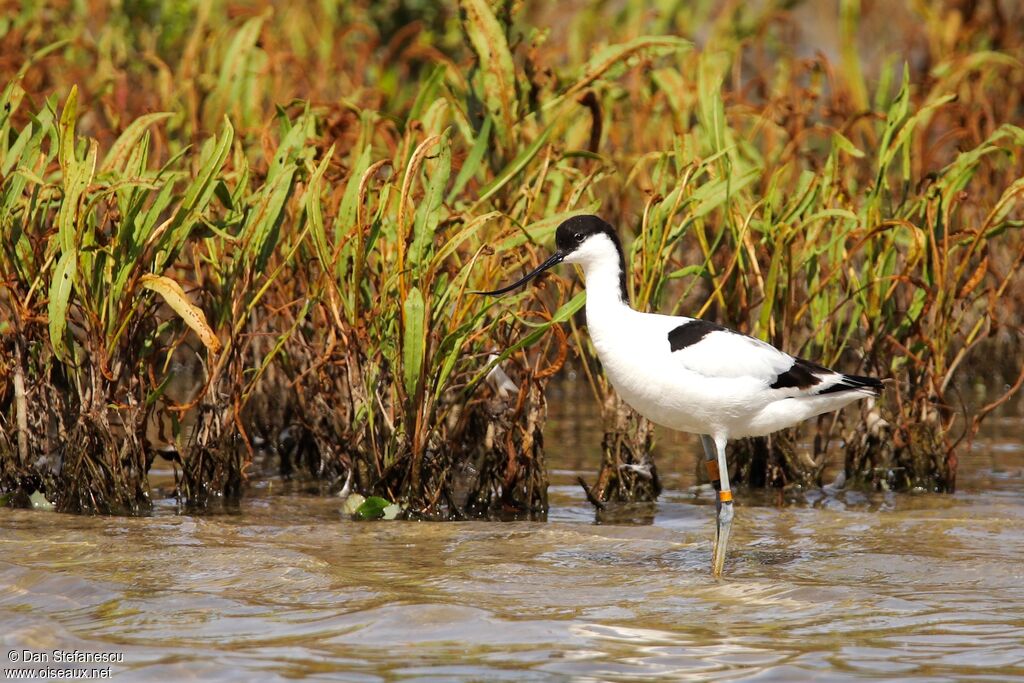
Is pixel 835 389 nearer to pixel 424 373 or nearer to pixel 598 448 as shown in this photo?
pixel 424 373

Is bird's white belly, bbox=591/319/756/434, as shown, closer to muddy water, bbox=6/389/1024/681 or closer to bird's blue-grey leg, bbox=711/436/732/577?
bird's blue-grey leg, bbox=711/436/732/577

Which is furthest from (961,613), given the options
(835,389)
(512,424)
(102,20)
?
(102,20)

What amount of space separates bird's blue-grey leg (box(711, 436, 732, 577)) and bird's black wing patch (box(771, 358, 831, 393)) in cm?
29

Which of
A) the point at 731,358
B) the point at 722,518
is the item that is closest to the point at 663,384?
the point at 731,358

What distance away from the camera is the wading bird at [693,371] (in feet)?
16.3

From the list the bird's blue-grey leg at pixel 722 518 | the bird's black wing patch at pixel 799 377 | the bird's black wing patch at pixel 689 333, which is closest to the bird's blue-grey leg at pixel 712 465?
the bird's blue-grey leg at pixel 722 518

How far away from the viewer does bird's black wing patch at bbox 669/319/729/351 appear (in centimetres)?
500

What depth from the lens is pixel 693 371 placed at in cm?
499

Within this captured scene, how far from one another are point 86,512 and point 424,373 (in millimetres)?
1428

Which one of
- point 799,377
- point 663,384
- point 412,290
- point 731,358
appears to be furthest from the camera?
point 412,290

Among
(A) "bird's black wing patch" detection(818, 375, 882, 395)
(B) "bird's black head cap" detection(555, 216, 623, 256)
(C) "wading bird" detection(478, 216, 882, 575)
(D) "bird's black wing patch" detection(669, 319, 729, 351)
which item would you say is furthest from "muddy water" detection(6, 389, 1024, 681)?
(B) "bird's black head cap" detection(555, 216, 623, 256)

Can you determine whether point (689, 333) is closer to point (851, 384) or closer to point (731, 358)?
point (731, 358)

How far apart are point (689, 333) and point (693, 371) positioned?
14cm

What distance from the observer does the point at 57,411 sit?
5.64 m
